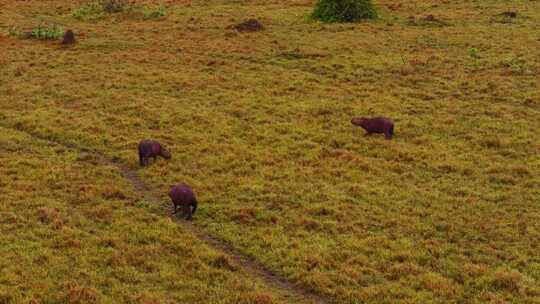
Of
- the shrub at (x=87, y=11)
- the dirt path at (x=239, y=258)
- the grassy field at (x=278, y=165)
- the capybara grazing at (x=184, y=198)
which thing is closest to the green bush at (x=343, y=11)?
the grassy field at (x=278, y=165)

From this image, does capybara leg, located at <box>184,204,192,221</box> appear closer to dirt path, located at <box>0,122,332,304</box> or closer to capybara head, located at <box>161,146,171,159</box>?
dirt path, located at <box>0,122,332,304</box>

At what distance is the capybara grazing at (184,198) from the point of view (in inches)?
610

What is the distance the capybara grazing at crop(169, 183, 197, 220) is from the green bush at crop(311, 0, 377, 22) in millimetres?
26878

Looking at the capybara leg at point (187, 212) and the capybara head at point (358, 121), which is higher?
the capybara head at point (358, 121)

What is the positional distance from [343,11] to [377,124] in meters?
20.8

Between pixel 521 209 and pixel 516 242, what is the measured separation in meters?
2.00

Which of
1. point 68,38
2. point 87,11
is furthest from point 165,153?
point 87,11

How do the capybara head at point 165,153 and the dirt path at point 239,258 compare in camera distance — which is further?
the capybara head at point 165,153

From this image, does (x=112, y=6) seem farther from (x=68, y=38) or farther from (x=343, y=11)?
(x=343, y=11)

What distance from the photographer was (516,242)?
14.2m

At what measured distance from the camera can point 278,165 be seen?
1902 centimetres

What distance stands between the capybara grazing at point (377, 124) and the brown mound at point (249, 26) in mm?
17675

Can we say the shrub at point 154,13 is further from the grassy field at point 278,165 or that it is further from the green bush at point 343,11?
the green bush at point 343,11

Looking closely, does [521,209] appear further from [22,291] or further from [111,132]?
[111,132]
